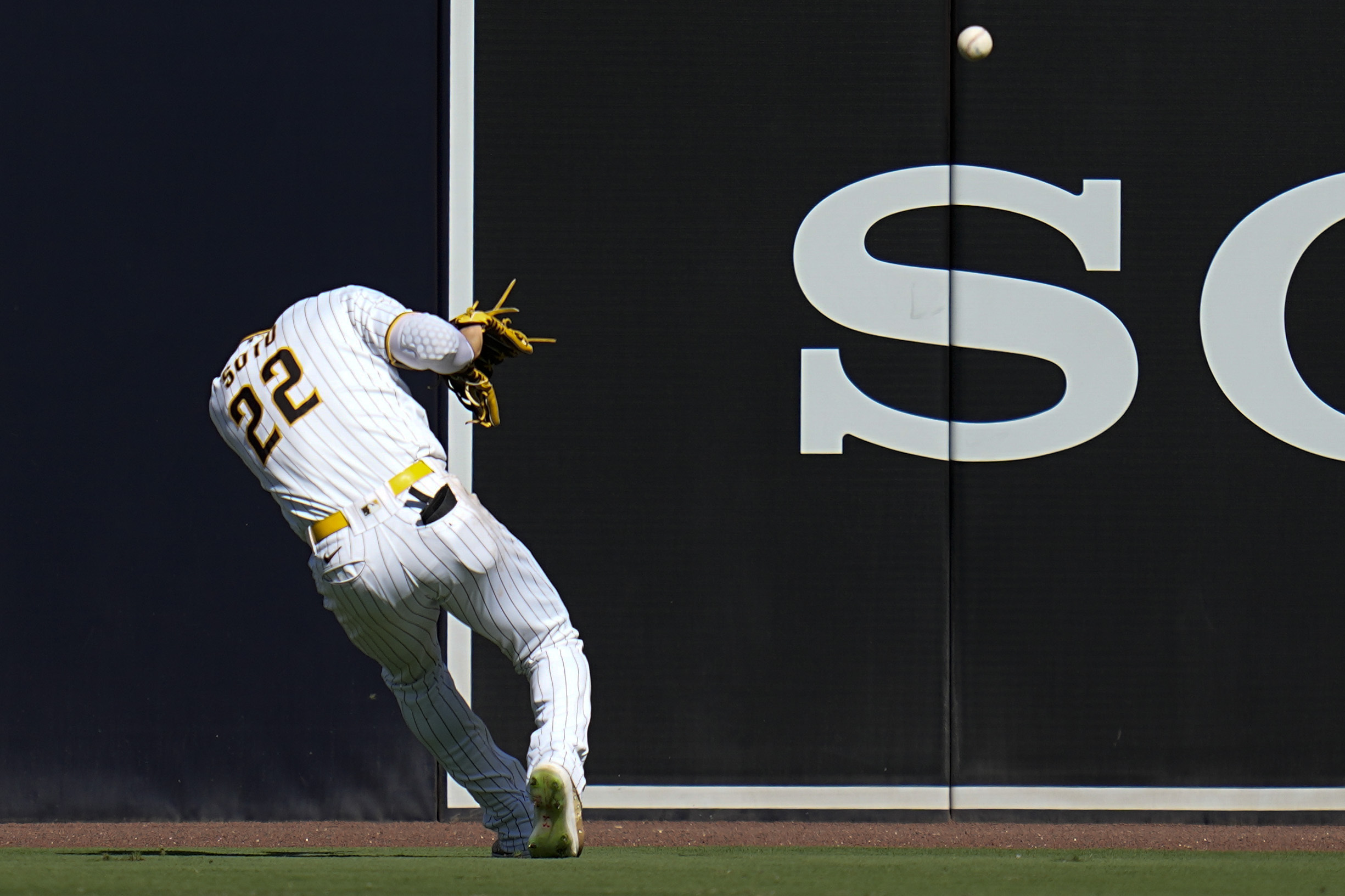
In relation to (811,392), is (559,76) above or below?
above

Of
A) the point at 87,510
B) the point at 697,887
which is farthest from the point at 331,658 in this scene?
the point at 697,887

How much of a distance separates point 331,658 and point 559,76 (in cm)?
175

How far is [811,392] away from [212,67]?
1.91 metres

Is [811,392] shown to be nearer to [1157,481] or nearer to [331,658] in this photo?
[1157,481]

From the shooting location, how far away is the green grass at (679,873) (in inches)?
93.6

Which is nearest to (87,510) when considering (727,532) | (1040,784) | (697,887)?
(727,532)

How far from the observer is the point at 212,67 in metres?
4.10

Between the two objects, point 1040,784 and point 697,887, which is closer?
point 697,887

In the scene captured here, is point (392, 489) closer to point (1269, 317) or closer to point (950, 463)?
point (950, 463)

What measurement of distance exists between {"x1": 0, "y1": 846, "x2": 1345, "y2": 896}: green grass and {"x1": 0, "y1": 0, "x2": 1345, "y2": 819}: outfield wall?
2.10 feet

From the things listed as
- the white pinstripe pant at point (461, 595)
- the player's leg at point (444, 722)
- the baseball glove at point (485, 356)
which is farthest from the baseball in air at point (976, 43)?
the player's leg at point (444, 722)

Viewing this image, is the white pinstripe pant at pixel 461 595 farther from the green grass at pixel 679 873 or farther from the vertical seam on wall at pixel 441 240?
the vertical seam on wall at pixel 441 240

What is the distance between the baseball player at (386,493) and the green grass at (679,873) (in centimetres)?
26

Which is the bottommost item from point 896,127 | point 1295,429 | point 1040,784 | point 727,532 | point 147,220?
point 1040,784
